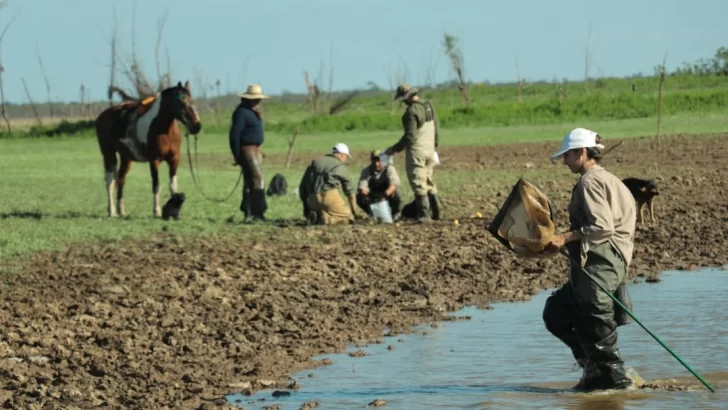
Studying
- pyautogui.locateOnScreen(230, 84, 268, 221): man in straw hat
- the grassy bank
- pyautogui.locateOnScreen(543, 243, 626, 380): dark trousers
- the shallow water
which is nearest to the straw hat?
pyautogui.locateOnScreen(230, 84, 268, 221): man in straw hat

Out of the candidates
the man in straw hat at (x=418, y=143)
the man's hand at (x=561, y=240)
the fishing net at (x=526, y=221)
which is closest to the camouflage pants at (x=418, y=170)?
the man in straw hat at (x=418, y=143)

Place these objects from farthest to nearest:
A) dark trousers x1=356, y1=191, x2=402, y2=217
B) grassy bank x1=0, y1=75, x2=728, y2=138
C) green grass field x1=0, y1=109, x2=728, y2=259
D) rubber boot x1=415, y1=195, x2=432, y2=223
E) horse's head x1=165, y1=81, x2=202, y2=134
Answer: grassy bank x1=0, y1=75, x2=728, y2=138, horse's head x1=165, y1=81, x2=202, y2=134, dark trousers x1=356, y1=191, x2=402, y2=217, rubber boot x1=415, y1=195, x2=432, y2=223, green grass field x1=0, y1=109, x2=728, y2=259

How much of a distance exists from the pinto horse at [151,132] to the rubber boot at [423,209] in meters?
3.30

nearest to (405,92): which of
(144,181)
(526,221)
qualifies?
(526,221)

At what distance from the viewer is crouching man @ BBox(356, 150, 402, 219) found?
17172 mm

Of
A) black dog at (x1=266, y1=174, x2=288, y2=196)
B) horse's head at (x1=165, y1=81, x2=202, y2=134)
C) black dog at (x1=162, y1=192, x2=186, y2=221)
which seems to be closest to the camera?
black dog at (x1=162, y1=192, x2=186, y2=221)

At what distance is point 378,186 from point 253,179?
5.21ft

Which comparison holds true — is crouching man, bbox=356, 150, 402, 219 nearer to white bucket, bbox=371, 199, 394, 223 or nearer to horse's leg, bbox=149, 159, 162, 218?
white bucket, bbox=371, 199, 394, 223

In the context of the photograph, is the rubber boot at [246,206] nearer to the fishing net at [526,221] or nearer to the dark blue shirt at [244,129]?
the dark blue shirt at [244,129]

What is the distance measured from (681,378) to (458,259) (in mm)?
5376

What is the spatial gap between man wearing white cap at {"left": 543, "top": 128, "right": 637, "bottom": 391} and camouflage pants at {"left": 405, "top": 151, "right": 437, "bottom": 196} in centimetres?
874

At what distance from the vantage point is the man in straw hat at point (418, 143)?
16672mm

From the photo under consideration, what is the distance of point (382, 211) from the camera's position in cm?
1695

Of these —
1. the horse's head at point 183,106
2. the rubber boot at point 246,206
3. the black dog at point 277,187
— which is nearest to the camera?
the rubber boot at point 246,206
